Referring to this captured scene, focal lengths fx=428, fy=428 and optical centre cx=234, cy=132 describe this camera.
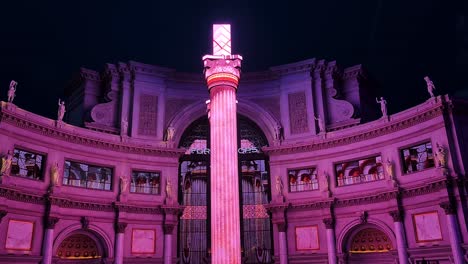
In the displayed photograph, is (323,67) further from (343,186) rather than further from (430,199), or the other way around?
(430,199)

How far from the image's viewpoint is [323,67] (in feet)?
116

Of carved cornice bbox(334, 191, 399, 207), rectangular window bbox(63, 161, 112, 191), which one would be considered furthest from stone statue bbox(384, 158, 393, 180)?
rectangular window bbox(63, 161, 112, 191)

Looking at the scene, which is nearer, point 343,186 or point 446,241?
point 446,241

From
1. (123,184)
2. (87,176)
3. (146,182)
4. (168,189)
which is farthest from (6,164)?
(168,189)

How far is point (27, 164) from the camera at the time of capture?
2761 cm

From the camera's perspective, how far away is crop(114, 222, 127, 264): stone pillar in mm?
29555

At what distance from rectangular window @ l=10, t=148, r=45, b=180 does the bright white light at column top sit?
15.4 m

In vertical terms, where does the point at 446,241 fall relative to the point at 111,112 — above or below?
below

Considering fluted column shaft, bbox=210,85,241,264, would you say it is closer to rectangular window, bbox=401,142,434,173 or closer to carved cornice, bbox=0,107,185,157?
carved cornice, bbox=0,107,185,157

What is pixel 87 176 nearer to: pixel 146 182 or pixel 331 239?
pixel 146 182

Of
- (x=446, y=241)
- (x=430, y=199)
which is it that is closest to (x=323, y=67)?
(x=430, y=199)

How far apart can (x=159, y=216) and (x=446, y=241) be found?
19506mm

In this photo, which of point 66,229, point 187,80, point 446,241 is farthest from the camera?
point 187,80

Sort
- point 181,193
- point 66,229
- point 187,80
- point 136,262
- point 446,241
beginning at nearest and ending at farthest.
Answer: point 446,241 < point 66,229 < point 136,262 < point 181,193 < point 187,80
